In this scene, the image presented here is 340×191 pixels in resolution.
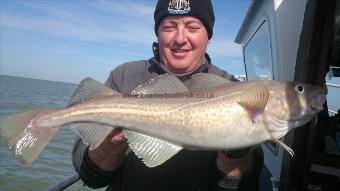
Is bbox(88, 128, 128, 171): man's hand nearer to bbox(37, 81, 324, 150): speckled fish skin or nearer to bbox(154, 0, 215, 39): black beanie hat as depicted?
bbox(37, 81, 324, 150): speckled fish skin

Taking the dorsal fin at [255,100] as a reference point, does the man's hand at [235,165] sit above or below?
below

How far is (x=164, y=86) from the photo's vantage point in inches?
122

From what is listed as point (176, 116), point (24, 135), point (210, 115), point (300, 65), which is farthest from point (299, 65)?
point (24, 135)

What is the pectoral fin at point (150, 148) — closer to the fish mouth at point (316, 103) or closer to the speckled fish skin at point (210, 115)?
the speckled fish skin at point (210, 115)

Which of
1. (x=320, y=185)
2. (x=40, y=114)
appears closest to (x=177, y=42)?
(x=40, y=114)

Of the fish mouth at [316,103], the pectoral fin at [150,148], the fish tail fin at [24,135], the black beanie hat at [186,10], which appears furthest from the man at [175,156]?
the fish mouth at [316,103]

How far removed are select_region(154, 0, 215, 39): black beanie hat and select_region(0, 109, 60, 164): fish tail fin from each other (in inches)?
70.0

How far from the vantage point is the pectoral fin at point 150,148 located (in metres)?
2.96

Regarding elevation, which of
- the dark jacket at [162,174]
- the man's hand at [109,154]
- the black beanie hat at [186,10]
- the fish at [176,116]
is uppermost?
the black beanie hat at [186,10]

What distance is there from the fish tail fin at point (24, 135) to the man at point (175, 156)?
58 cm

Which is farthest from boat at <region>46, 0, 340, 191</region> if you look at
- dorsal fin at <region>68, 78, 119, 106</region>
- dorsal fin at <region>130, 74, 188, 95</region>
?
dorsal fin at <region>68, 78, 119, 106</region>

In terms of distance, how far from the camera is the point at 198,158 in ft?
12.7

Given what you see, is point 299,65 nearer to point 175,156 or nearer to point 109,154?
point 175,156

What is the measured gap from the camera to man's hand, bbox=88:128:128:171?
350 cm
